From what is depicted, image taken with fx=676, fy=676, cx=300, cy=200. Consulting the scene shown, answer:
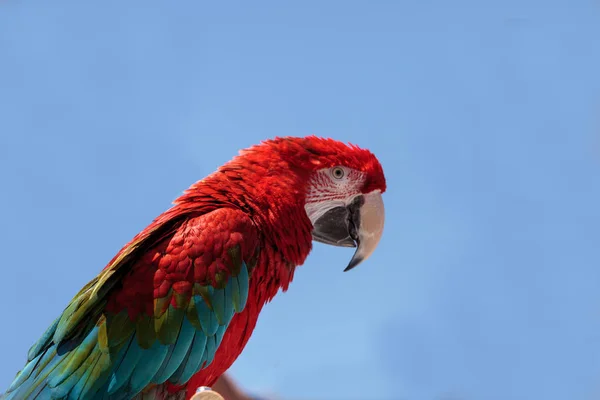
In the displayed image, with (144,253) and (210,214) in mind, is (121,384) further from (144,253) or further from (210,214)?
(210,214)

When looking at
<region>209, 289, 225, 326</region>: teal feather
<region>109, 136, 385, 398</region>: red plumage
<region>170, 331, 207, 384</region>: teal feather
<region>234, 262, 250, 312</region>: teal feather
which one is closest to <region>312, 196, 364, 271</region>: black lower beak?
<region>109, 136, 385, 398</region>: red plumage

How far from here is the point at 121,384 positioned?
2.57m

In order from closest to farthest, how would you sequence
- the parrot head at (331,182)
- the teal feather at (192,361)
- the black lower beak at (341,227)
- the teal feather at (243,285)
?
the teal feather at (192,361) < the teal feather at (243,285) < the parrot head at (331,182) < the black lower beak at (341,227)

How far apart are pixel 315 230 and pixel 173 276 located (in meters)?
0.83

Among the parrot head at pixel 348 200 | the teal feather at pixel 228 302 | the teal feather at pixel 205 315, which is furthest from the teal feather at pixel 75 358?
the parrot head at pixel 348 200

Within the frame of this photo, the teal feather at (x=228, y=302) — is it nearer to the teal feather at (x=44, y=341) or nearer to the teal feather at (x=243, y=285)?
the teal feather at (x=243, y=285)

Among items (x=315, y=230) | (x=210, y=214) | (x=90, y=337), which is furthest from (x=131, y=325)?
(x=315, y=230)

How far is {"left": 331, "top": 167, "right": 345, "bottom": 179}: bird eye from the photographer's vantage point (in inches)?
128

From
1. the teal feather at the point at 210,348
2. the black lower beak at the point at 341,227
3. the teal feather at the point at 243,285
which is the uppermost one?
the black lower beak at the point at 341,227

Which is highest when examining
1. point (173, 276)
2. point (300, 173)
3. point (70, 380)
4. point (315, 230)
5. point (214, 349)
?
point (300, 173)

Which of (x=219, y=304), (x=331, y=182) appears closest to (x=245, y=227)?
(x=219, y=304)

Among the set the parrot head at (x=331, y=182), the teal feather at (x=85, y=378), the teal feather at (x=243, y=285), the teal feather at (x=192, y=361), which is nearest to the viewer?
the teal feather at (x=85, y=378)

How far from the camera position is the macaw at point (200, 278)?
262 centimetres

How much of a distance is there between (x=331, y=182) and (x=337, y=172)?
60 millimetres
